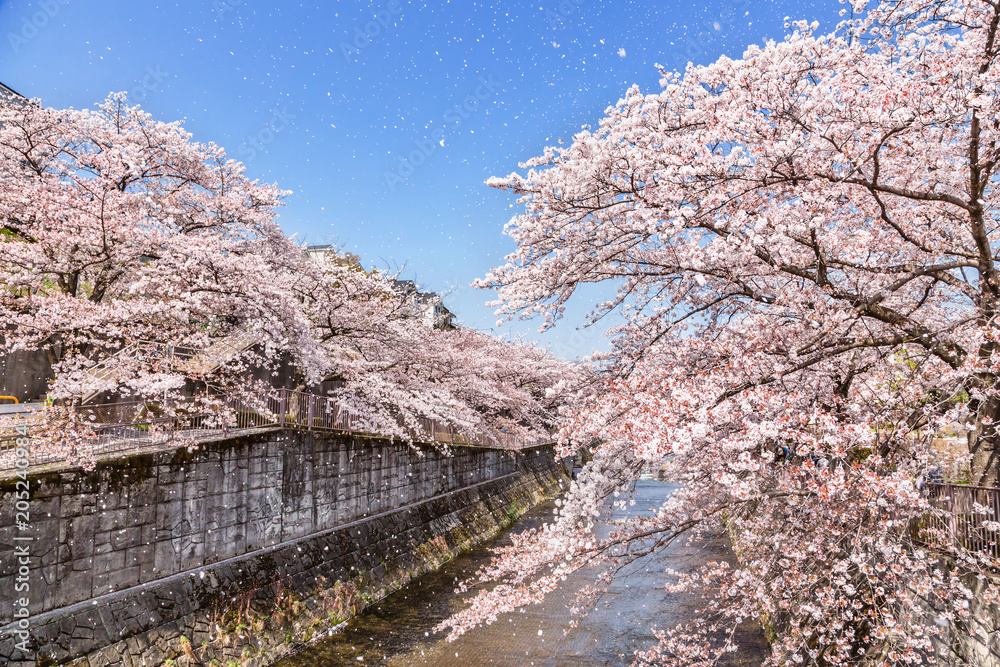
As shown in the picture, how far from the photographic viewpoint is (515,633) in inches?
500

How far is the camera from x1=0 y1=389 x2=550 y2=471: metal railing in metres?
8.38

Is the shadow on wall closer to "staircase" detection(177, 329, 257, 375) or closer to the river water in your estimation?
"staircase" detection(177, 329, 257, 375)

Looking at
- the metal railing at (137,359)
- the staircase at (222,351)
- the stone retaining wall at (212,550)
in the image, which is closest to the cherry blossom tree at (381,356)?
the stone retaining wall at (212,550)

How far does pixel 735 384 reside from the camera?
596cm

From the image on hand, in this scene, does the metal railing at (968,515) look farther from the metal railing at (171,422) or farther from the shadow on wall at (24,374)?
the shadow on wall at (24,374)

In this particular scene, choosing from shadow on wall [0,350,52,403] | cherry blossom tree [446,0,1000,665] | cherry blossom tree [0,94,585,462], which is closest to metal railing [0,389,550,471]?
cherry blossom tree [0,94,585,462]

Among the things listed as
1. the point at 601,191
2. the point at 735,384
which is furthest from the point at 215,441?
the point at 735,384

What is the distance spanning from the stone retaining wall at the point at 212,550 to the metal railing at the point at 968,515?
36.4ft

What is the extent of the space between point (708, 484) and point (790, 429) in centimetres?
382

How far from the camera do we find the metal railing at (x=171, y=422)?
330 inches

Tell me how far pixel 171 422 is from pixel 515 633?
8.63 m

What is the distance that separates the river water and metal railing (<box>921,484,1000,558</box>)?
194 inches

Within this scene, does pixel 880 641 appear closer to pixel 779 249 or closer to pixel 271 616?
pixel 779 249

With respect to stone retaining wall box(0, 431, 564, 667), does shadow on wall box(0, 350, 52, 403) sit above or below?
above
